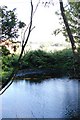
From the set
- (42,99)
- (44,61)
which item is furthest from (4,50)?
(44,61)

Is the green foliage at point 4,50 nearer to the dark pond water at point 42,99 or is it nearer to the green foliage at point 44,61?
the dark pond water at point 42,99

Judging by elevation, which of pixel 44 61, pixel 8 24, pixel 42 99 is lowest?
pixel 42 99

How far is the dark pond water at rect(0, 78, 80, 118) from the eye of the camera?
3.34 meters

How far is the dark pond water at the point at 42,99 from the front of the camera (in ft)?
11.0

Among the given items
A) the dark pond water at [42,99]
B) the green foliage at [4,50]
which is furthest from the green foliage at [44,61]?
the green foliage at [4,50]

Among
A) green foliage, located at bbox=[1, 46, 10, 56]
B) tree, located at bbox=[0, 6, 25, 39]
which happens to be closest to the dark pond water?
green foliage, located at bbox=[1, 46, 10, 56]

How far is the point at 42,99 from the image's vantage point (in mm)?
3844

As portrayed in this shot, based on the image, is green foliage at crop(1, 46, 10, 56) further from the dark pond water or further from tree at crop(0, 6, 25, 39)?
the dark pond water

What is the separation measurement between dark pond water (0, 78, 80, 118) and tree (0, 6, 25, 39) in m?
1.98

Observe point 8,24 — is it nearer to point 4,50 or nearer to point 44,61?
point 4,50

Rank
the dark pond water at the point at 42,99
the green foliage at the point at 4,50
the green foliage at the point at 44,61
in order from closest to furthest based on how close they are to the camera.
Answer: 1. the green foliage at the point at 4,50
2. the dark pond water at the point at 42,99
3. the green foliage at the point at 44,61

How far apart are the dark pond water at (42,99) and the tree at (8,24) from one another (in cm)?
Result: 198

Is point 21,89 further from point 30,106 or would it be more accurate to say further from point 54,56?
point 54,56

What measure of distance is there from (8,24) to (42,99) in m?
2.81
